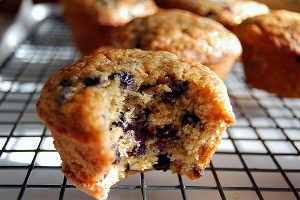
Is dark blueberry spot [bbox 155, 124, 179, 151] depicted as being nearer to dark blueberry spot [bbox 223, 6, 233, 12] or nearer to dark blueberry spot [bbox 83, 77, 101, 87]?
dark blueberry spot [bbox 83, 77, 101, 87]

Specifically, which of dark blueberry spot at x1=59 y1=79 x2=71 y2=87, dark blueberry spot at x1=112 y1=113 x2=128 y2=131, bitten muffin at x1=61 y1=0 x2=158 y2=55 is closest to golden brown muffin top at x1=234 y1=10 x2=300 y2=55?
bitten muffin at x1=61 y1=0 x2=158 y2=55

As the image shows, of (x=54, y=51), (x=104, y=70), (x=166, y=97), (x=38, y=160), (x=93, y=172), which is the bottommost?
(x=54, y=51)

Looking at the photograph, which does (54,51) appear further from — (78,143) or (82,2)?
(78,143)

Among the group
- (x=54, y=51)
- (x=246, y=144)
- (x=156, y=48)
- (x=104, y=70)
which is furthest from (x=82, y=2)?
(x=246, y=144)

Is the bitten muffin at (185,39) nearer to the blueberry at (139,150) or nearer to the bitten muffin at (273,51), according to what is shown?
the bitten muffin at (273,51)

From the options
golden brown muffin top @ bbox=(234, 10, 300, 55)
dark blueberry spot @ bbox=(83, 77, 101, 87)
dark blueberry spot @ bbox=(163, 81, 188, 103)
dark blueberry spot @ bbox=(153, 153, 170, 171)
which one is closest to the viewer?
dark blueberry spot @ bbox=(83, 77, 101, 87)

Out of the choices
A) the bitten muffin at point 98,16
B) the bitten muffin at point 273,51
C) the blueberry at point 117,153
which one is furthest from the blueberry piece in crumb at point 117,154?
the bitten muffin at point 98,16
